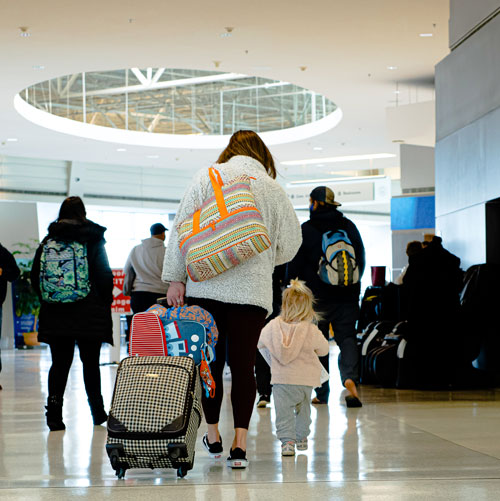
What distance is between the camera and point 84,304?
199 inches

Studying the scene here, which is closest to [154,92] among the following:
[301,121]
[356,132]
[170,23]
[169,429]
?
[301,121]

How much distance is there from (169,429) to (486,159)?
5229 mm

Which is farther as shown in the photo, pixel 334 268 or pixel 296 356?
pixel 334 268

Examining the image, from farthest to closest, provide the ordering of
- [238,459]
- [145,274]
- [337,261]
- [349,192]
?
[349,192]
[145,274]
[337,261]
[238,459]

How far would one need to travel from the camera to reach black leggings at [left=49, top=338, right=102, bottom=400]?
5086 millimetres

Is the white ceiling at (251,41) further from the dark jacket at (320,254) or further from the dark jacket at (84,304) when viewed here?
the dark jacket at (84,304)

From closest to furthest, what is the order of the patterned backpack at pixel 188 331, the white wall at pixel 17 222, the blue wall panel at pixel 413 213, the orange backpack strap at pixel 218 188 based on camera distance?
the patterned backpack at pixel 188 331 < the orange backpack strap at pixel 218 188 < the blue wall panel at pixel 413 213 < the white wall at pixel 17 222

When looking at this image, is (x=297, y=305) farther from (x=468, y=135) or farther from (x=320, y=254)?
(x=468, y=135)

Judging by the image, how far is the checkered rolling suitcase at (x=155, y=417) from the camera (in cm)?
320

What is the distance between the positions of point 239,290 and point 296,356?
70cm

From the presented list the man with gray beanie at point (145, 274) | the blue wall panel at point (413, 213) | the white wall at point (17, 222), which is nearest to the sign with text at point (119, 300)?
the man with gray beanie at point (145, 274)

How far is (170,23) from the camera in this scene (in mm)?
10422

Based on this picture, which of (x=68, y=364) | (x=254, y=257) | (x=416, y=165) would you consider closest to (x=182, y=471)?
(x=254, y=257)

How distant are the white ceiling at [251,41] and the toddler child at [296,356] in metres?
6.18
